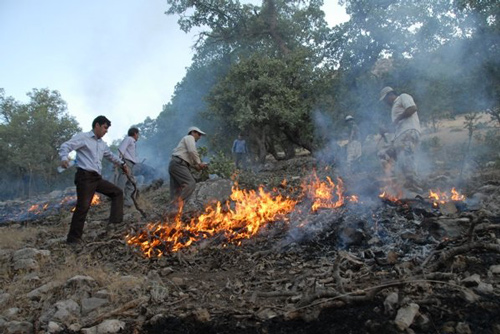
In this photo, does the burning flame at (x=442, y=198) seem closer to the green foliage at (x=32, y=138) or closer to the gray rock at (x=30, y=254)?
the gray rock at (x=30, y=254)

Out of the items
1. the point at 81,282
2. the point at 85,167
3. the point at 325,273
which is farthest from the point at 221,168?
the point at 325,273

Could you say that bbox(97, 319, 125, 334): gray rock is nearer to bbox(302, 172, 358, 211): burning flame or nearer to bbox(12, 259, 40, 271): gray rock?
bbox(12, 259, 40, 271): gray rock

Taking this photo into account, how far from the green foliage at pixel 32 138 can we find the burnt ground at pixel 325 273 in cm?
2097

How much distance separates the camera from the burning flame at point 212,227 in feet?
17.9

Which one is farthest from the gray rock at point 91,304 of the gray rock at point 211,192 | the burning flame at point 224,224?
the gray rock at point 211,192

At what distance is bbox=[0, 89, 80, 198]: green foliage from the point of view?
81.4ft

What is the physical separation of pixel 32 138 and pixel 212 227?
78.4ft

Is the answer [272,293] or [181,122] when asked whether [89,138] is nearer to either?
[272,293]

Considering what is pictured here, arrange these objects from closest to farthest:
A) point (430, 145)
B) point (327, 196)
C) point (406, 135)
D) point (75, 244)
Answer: point (75, 244) < point (327, 196) < point (406, 135) < point (430, 145)

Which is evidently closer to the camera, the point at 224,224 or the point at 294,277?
the point at 294,277

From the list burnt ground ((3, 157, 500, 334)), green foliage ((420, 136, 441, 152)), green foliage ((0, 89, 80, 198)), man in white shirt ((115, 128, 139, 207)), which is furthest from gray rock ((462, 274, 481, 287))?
green foliage ((0, 89, 80, 198))

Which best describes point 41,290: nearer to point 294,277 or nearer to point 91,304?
point 91,304

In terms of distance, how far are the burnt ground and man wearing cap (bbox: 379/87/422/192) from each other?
2.72ft

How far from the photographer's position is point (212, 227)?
593cm
